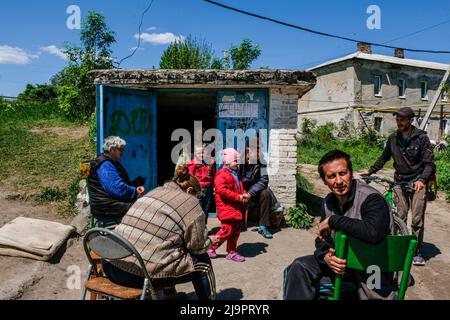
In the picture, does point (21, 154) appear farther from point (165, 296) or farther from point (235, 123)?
point (165, 296)

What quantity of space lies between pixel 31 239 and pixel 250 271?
9.59 feet

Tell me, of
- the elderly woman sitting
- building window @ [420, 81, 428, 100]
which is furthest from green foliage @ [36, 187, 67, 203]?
building window @ [420, 81, 428, 100]

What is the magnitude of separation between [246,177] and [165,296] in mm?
2655

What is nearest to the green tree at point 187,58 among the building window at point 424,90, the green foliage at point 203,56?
the green foliage at point 203,56

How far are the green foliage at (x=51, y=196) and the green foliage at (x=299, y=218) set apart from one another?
4708 millimetres

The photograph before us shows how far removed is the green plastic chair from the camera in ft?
7.21

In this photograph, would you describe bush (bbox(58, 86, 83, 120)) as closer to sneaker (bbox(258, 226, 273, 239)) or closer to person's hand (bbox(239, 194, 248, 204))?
sneaker (bbox(258, 226, 273, 239))

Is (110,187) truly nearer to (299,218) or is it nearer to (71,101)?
Result: (299,218)

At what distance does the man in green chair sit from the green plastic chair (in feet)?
0.14

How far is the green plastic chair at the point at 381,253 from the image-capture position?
2.20 m

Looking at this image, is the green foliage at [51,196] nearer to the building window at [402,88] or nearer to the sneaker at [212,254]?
the sneaker at [212,254]

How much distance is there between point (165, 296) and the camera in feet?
12.1

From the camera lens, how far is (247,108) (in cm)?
695
